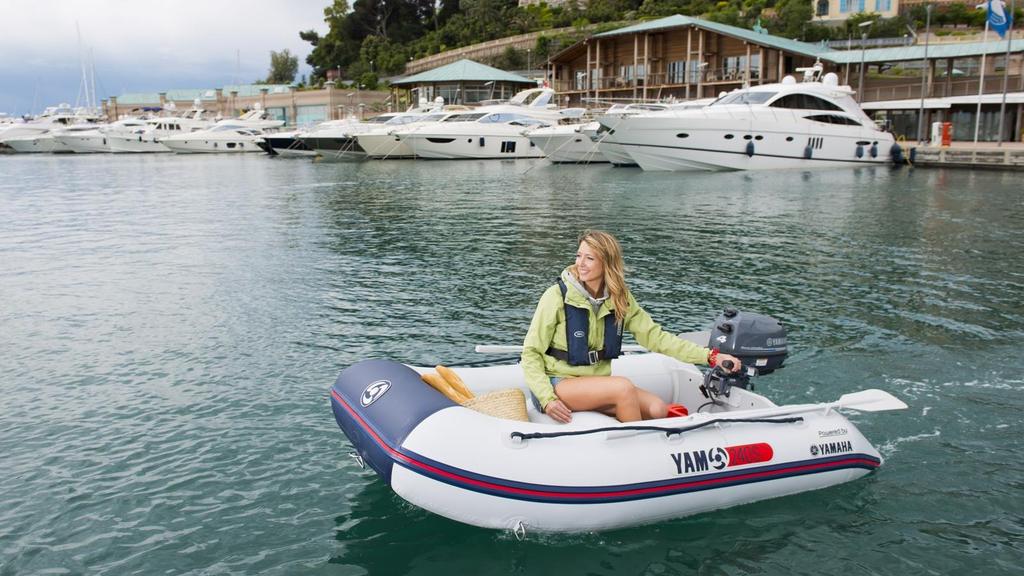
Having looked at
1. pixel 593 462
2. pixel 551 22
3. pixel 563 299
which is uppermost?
pixel 551 22

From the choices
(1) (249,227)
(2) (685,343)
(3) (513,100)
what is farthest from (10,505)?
(3) (513,100)

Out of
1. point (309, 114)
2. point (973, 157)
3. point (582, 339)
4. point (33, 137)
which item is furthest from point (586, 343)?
point (309, 114)

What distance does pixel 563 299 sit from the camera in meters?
5.81

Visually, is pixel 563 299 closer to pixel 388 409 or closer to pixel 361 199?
pixel 388 409

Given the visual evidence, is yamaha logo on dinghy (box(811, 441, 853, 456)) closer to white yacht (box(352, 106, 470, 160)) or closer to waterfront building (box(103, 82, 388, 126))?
white yacht (box(352, 106, 470, 160))

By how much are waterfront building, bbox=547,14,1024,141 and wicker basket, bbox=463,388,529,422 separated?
116 feet

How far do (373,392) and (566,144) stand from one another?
40375mm

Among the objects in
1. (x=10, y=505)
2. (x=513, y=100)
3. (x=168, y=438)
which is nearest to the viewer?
(x=10, y=505)

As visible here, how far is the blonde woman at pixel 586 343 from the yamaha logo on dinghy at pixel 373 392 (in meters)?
1.00

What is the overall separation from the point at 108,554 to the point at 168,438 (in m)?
1.88

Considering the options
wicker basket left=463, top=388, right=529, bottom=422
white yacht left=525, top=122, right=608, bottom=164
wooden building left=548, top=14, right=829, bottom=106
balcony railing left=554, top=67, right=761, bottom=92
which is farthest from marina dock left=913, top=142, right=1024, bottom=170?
wicker basket left=463, top=388, right=529, bottom=422

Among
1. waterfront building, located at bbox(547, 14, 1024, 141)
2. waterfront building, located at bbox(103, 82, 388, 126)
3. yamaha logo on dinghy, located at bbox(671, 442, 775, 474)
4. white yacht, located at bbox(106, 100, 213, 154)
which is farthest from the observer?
waterfront building, located at bbox(103, 82, 388, 126)

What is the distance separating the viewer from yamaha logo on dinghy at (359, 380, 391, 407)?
570 cm

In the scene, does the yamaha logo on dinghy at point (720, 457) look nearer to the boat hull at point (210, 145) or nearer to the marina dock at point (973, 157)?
the marina dock at point (973, 157)
